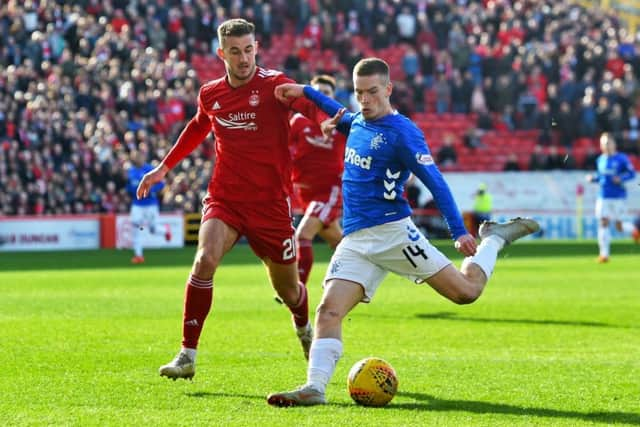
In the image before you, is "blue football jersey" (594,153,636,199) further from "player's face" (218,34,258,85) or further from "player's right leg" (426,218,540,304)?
"player's face" (218,34,258,85)

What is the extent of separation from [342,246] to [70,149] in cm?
2444

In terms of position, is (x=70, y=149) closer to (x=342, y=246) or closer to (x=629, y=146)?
(x=629, y=146)

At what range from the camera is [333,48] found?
129 feet

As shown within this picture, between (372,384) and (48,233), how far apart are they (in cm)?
2475

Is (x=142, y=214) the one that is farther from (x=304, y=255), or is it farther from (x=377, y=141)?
(x=377, y=141)

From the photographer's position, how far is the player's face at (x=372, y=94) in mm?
7949

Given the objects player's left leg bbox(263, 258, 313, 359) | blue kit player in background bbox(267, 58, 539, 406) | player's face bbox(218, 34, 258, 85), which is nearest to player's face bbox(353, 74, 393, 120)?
blue kit player in background bbox(267, 58, 539, 406)

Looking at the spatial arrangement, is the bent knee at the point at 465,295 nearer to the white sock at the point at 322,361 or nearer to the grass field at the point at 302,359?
the grass field at the point at 302,359

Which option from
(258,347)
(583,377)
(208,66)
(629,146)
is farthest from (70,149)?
(583,377)

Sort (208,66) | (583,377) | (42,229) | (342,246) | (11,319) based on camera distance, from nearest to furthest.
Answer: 1. (342,246)
2. (583,377)
3. (11,319)
4. (42,229)
5. (208,66)

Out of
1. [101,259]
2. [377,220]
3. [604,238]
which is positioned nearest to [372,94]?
[377,220]

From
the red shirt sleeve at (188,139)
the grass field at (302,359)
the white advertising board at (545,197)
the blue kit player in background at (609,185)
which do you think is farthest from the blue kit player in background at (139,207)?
the red shirt sleeve at (188,139)

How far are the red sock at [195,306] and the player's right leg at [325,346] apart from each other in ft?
3.67

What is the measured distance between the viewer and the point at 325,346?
7867 mm
